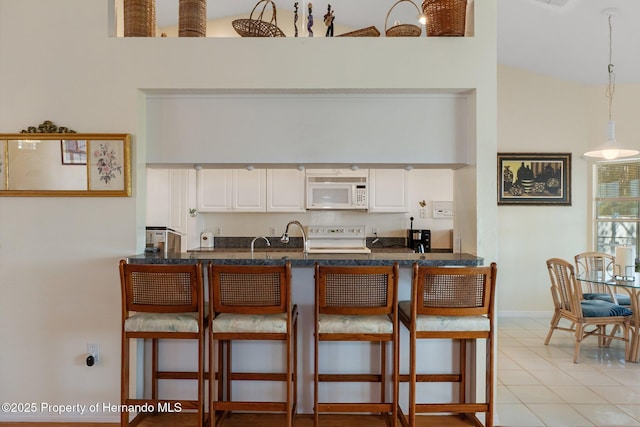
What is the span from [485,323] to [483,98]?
1.35 meters

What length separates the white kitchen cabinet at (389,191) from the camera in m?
4.92

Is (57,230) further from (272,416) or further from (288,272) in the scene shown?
(272,416)

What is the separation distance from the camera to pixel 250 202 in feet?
16.2

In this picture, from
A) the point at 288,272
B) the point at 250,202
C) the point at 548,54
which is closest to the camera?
the point at 288,272

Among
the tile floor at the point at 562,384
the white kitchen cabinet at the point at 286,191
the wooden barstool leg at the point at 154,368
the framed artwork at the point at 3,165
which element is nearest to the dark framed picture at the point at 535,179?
the tile floor at the point at 562,384

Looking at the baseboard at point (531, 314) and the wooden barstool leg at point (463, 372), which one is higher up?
the wooden barstool leg at point (463, 372)

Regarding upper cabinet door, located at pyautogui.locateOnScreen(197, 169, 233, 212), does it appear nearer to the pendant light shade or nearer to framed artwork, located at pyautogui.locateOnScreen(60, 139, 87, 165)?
framed artwork, located at pyautogui.locateOnScreen(60, 139, 87, 165)

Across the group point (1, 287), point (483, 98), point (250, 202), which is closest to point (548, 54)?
point (483, 98)

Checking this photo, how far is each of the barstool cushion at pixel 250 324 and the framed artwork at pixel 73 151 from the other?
53.3 inches

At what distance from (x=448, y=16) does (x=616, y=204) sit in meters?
3.95

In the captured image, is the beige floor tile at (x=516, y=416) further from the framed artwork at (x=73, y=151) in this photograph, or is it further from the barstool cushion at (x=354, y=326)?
the framed artwork at (x=73, y=151)

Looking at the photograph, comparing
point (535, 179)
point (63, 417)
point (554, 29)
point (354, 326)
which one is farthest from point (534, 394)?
point (554, 29)

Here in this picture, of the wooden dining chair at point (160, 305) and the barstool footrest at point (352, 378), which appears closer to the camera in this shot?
the wooden dining chair at point (160, 305)

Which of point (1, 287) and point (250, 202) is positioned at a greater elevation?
point (250, 202)
